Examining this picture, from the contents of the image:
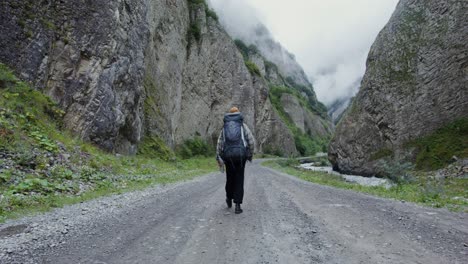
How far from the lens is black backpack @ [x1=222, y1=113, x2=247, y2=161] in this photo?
6.97 metres

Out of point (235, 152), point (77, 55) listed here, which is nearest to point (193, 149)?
point (77, 55)

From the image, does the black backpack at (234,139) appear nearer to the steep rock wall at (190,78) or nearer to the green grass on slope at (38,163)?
the green grass on slope at (38,163)

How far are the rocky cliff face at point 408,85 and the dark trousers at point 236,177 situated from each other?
27208 mm

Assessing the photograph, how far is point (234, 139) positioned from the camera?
7.08m

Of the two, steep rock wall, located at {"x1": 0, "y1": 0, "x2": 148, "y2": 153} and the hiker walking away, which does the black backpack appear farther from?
steep rock wall, located at {"x1": 0, "y1": 0, "x2": 148, "y2": 153}

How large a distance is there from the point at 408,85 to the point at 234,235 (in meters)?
34.0

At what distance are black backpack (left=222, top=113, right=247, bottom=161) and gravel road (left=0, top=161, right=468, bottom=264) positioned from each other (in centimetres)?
123

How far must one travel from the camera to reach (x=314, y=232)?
511 cm

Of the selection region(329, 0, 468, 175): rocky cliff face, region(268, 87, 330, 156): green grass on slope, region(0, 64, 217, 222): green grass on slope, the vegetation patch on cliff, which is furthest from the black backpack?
region(268, 87, 330, 156): green grass on slope

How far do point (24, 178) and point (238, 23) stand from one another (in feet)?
381

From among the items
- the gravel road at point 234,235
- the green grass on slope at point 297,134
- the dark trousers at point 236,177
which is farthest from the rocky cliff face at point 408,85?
the green grass on slope at point 297,134

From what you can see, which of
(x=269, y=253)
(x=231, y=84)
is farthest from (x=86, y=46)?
(x=231, y=84)

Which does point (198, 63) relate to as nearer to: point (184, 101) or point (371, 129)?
point (184, 101)

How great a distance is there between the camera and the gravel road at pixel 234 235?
12.8 feet
